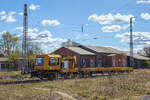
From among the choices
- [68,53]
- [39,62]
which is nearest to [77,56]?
[68,53]

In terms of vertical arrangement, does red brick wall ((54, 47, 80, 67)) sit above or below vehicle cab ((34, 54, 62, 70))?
above

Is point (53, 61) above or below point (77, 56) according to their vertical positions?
below

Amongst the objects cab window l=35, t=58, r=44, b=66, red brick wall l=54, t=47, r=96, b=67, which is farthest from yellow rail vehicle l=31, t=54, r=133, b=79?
red brick wall l=54, t=47, r=96, b=67

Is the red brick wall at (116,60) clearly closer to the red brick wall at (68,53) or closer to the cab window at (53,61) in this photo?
the red brick wall at (68,53)

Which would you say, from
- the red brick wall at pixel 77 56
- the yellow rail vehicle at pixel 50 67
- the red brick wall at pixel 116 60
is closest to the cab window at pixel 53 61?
the yellow rail vehicle at pixel 50 67

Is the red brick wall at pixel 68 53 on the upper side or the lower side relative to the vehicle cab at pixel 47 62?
upper

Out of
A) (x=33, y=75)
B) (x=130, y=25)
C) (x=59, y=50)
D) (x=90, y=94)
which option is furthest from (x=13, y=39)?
(x=90, y=94)

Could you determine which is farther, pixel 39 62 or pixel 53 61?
pixel 39 62

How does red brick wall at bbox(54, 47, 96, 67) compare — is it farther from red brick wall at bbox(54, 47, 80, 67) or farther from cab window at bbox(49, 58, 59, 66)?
cab window at bbox(49, 58, 59, 66)

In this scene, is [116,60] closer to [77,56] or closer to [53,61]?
[77,56]

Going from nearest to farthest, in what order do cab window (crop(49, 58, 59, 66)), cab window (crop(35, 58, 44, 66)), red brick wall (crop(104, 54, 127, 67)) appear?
1. cab window (crop(49, 58, 59, 66))
2. cab window (crop(35, 58, 44, 66))
3. red brick wall (crop(104, 54, 127, 67))

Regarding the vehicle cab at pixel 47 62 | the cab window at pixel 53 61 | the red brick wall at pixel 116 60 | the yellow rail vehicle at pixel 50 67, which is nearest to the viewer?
the yellow rail vehicle at pixel 50 67

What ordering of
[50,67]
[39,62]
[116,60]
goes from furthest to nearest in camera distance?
[116,60] → [39,62] → [50,67]

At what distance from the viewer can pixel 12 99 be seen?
11602 mm
